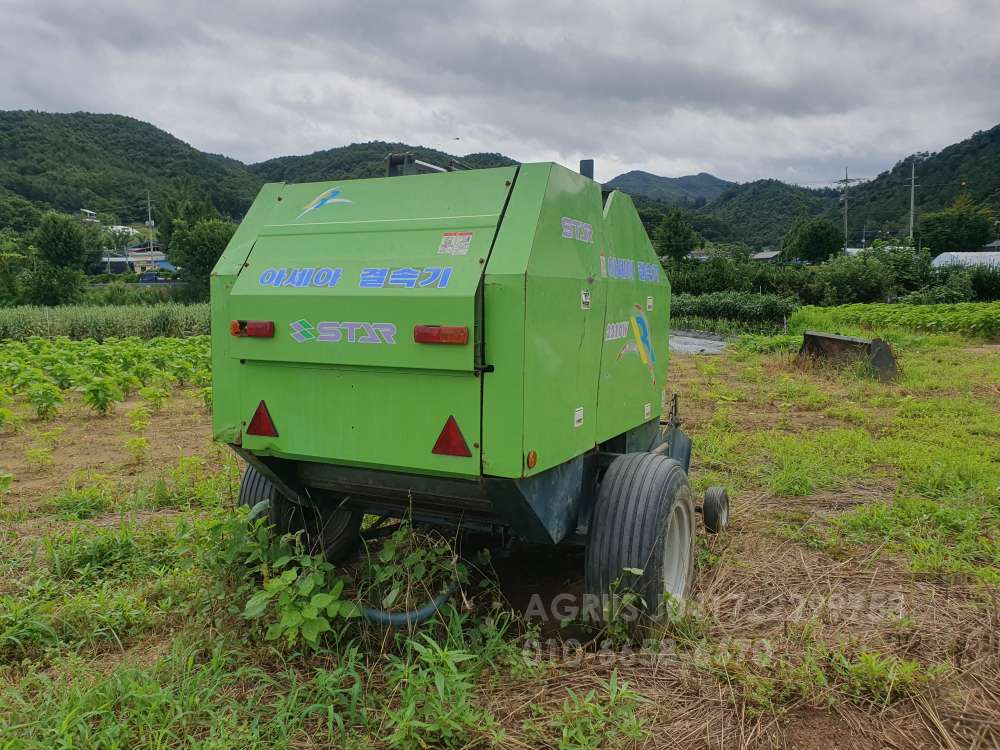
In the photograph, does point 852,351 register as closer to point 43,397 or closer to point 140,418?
point 140,418

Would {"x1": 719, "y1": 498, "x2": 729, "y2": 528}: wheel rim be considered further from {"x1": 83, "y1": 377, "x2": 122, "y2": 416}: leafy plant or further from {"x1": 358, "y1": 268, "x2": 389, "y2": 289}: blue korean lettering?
{"x1": 83, "y1": 377, "x2": 122, "y2": 416}: leafy plant

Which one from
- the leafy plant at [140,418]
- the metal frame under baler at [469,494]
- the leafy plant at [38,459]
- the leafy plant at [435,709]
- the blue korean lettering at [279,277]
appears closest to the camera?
the leafy plant at [435,709]

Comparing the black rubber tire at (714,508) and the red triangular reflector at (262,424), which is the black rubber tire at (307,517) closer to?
the red triangular reflector at (262,424)

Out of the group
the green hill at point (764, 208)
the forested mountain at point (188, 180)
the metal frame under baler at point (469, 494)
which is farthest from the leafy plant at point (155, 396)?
the green hill at point (764, 208)

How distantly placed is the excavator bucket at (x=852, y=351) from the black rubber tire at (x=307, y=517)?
9541 mm

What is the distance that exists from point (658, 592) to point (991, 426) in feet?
20.6

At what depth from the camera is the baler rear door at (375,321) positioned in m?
2.67

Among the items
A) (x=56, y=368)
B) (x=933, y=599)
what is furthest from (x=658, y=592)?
(x=56, y=368)

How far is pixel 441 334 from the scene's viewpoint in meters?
2.61

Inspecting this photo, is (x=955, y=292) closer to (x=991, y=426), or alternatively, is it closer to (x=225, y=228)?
(x=991, y=426)

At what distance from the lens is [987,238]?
171 ft

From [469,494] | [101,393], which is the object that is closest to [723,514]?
[469,494]

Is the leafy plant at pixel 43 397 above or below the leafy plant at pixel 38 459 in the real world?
above

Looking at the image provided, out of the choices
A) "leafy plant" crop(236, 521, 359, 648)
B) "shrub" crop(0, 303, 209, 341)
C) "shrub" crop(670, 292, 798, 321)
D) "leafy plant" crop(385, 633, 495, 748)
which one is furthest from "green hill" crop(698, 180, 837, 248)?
"leafy plant" crop(385, 633, 495, 748)
